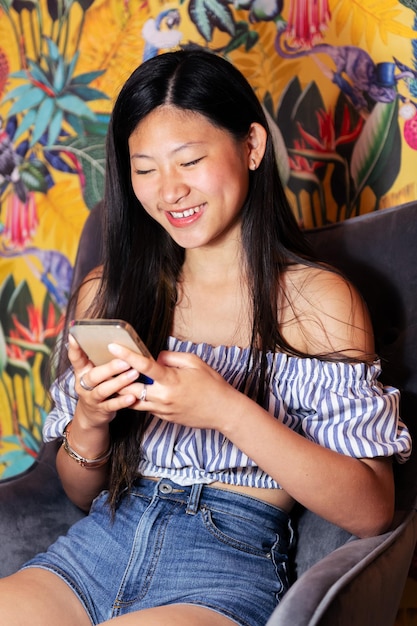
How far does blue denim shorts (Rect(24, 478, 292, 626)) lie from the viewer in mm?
1176

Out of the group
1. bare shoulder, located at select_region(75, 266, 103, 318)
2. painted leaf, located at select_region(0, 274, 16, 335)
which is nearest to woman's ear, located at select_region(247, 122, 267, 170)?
bare shoulder, located at select_region(75, 266, 103, 318)

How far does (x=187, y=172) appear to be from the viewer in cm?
131

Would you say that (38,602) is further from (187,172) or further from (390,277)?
(390,277)

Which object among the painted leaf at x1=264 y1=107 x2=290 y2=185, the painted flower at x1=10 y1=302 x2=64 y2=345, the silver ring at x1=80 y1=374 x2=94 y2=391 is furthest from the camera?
the painted flower at x1=10 y1=302 x2=64 y2=345

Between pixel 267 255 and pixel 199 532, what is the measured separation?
1.53 feet

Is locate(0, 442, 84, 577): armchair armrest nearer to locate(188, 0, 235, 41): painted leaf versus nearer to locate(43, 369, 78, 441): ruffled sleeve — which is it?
locate(43, 369, 78, 441): ruffled sleeve

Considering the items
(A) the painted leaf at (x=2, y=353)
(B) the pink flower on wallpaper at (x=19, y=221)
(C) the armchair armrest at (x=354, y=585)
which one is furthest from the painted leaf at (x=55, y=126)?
(C) the armchair armrest at (x=354, y=585)

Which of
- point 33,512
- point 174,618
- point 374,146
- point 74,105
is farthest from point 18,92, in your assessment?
point 174,618

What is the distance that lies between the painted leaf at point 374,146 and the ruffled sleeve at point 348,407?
70 cm

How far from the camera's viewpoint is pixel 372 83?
184cm

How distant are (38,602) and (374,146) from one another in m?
1.18

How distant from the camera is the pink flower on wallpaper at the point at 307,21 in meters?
1.89

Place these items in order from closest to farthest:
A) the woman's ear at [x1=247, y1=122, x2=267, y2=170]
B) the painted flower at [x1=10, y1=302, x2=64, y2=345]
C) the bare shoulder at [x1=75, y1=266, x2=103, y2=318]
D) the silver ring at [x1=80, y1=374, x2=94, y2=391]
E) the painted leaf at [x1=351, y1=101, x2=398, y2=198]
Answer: the silver ring at [x1=80, y1=374, x2=94, y2=391] < the woman's ear at [x1=247, y1=122, x2=267, y2=170] < the bare shoulder at [x1=75, y1=266, x2=103, y2=318] < the painted leaf at [x1=351, y1=101, x2=398, y2=198] < the painted flower at [x1=10, y1=302, x2=64, y2=345]

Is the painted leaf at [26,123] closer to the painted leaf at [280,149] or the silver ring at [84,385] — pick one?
the painted leaf at [280,149]
